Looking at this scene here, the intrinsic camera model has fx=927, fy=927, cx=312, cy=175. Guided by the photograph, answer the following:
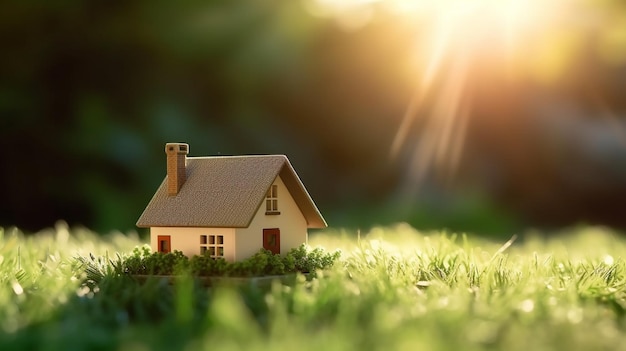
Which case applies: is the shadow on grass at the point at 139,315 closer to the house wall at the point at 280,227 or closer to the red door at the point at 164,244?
the red door at the point at 164,244

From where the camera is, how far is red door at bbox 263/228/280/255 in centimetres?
1223

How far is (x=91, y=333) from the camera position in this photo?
7.82 m

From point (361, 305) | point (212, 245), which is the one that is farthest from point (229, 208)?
point (361, 305)

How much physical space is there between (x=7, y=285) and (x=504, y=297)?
20.1 feet

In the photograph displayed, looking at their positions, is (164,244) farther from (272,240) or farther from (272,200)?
(272,200)

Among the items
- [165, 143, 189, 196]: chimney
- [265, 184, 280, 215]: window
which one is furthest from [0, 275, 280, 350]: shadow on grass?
[165, 143, 189, 196]: chimney

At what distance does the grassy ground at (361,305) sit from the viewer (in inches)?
296

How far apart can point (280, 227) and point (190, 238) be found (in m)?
1.22

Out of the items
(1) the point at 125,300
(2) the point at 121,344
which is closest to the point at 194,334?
(2) the point at 121,344

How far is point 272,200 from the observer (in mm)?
12391

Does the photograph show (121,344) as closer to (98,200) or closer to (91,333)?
(91,333)

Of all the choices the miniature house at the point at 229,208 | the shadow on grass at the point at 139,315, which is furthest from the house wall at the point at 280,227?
the shadow on grass at the point at 139,315

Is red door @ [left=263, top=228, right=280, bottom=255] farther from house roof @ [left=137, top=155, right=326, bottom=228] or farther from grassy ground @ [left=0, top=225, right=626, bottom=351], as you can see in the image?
grassy ground @ [left=0, top=225, right=626, bottom=351]

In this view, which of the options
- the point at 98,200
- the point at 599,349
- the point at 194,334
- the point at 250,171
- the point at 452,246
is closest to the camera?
the point at 599,349
